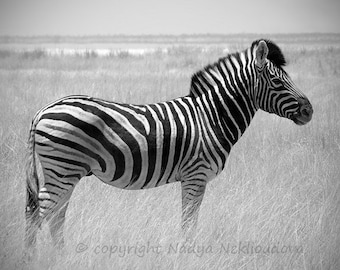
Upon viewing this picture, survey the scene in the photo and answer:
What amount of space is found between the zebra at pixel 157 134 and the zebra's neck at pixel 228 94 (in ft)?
0.03

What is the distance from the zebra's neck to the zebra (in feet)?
0.03

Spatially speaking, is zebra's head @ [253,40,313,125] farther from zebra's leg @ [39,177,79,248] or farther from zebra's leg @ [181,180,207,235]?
zebra's leg @ [39,177,79,248]

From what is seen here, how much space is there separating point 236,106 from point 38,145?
198 cm

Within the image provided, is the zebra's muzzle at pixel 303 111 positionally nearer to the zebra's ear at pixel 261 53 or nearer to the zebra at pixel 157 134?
the zebra at pixel 157 134

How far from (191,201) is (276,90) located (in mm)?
1384

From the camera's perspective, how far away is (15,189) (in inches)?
222

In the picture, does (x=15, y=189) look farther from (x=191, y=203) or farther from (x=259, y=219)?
(x=259, y=219)

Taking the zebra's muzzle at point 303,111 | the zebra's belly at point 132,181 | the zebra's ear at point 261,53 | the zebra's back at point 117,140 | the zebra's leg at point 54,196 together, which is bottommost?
the zebra's leg at point 54,196

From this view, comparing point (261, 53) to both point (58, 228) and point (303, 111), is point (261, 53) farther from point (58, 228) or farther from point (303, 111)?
point (58, 228)

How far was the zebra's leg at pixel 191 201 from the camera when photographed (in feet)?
15.1

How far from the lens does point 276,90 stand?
192 inches

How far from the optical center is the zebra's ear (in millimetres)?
4785

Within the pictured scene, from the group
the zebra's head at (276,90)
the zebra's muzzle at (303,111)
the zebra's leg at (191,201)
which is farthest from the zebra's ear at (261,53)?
the zebra's leg at (191,201)

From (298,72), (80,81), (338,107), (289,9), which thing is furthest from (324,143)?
(289,9)
